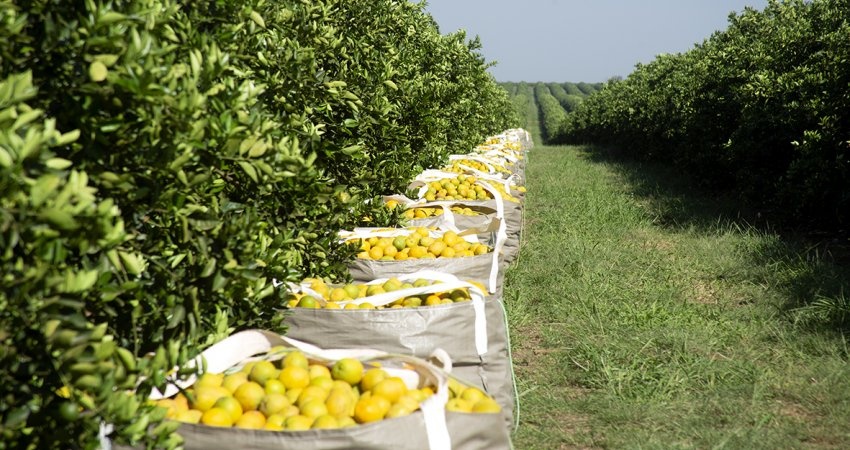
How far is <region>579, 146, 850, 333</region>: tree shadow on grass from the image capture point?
4.59 meters

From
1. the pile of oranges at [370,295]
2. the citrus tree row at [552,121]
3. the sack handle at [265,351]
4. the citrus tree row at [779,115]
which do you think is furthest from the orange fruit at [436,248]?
the citrus tree row at [552,121]

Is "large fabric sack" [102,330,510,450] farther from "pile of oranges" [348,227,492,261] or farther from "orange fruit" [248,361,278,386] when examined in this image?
"pile of oranges" [348,227,492,261]

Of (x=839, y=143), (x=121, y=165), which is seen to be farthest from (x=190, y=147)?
(x=839, y=143)

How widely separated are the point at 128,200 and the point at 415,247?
2.12 metres

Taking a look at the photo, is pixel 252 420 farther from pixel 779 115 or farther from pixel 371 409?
pixel 779 115

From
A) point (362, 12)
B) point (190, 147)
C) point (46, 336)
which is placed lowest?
point (46, 336)

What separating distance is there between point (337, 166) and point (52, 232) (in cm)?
A: 274

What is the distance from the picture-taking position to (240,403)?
204 centimetres

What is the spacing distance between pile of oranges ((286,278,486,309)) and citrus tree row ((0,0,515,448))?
0.21 m

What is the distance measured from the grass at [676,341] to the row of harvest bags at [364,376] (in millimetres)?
762

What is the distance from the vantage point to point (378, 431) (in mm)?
1769

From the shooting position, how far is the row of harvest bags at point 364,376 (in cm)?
181

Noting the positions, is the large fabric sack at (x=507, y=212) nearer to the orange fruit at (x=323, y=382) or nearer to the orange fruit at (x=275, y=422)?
the orange fruit at (x=323, y=382)

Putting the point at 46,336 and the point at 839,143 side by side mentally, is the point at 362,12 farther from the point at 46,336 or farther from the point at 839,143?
the point at 839,143
